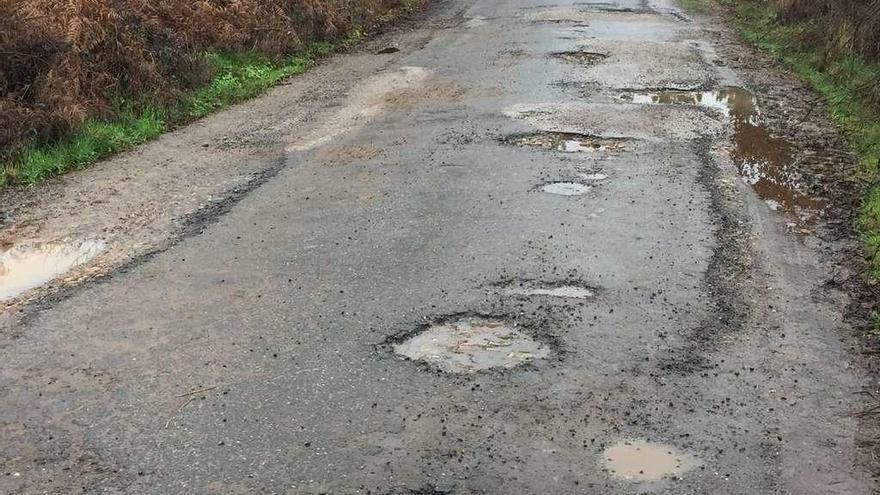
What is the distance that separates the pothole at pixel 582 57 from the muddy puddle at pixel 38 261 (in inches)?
349

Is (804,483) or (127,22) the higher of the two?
(127,22)

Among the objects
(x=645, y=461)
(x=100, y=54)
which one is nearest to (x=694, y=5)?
(x=100, y=54)

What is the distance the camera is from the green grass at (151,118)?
29.0 ft

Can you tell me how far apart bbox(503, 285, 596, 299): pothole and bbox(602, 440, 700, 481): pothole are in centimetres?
171

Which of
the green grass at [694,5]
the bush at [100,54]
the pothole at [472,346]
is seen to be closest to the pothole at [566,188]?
the pothole at [472,346]

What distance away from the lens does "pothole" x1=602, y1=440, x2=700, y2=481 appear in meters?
4.16

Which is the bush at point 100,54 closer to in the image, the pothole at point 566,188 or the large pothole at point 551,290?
the pothole at point 566,188

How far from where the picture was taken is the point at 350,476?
4.12 metres

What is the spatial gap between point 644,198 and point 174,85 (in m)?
6.65

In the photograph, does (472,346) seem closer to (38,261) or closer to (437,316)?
(437,316)

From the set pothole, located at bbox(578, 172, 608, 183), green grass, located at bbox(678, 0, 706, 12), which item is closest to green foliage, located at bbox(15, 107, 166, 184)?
pothole, located at bbox(578, 172, 608, 183)

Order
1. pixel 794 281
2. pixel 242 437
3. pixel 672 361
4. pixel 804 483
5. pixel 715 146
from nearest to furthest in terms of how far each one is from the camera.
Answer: pixel 804 483, pixel 242 437, pixel 672 361, pixel 794 281, pixel 715 146

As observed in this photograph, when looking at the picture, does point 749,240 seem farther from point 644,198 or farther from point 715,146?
point 715,146

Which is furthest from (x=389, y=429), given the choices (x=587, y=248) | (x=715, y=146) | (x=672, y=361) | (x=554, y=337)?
(x=715, y=146)
